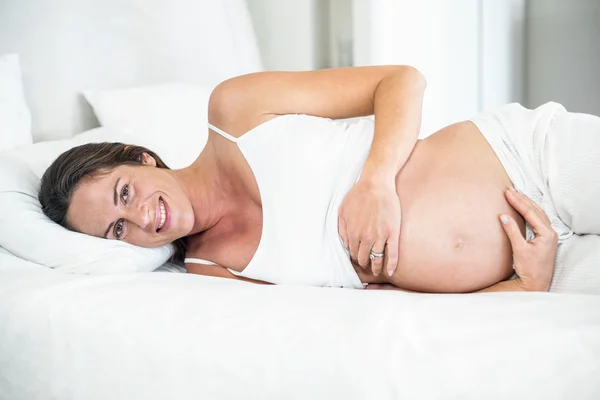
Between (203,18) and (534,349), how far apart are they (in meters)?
1.93

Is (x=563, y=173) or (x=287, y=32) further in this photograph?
(x=287, y=32)

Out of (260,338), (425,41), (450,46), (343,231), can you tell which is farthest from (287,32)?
(260,338)

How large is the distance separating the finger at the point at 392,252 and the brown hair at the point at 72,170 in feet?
1.92

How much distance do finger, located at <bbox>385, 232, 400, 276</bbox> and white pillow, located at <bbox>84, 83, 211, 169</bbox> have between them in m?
0.91

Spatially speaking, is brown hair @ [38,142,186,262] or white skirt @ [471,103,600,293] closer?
white skirt @ [471,103,600,293]

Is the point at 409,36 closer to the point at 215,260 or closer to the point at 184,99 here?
the point at 184,99

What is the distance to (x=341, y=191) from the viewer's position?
1.18 metres

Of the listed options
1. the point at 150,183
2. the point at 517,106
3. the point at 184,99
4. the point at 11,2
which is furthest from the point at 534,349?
the point at 11,2

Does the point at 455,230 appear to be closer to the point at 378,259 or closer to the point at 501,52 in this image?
the point at 378,259

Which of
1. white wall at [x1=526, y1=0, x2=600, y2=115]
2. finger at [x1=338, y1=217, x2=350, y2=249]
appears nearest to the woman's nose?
finger at [x1=338, y1=217, x2=350, y2=249]

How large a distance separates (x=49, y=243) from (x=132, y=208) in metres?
0.18

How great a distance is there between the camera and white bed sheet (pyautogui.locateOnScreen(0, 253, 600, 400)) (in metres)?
0.68

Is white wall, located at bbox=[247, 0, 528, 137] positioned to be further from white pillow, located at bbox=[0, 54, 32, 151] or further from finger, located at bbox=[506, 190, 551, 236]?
finger, located at bbox=[506, 190, 551, 236]

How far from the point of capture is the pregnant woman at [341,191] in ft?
3.63
